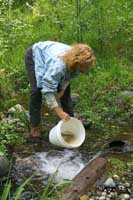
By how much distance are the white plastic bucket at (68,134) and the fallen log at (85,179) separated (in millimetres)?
327

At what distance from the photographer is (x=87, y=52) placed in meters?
4.36

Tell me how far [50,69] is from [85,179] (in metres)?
1.07

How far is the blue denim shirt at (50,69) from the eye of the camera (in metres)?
4.53

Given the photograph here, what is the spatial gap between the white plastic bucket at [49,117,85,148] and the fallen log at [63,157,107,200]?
1.07 feet

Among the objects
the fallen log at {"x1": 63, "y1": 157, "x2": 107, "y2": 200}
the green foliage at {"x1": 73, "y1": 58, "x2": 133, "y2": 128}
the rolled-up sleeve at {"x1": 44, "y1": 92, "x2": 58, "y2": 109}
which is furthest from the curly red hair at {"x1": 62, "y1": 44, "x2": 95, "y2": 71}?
the green foliage at {"x1": 73, "y1": 58, "x2": 133, "y2": 128}

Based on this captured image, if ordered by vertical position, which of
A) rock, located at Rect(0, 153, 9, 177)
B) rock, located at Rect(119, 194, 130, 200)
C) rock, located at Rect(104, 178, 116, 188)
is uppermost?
rock, located at Rect(0, 153, 9, 177)

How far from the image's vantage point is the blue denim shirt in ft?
14.9

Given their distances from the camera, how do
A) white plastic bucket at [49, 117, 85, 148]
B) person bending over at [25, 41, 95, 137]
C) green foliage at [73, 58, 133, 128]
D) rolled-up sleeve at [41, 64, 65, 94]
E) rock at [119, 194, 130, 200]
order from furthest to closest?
green foliage at [73, 58, 133, 128]
white plastic bucket at [49, 117, 85, 148]
rolled-up sleeve at [41, 64, 65, 94]
person bending over at [25, 41, 95, 137]
rock at [119, 194, 130, 200]

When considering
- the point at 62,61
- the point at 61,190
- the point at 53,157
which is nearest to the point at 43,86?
the point at 62,61

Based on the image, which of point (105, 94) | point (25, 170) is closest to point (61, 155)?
point (25, 170)

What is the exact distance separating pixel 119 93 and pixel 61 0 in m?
2.16

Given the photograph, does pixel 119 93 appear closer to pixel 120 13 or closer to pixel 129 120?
pixel 129 120

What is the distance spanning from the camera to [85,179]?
418cm

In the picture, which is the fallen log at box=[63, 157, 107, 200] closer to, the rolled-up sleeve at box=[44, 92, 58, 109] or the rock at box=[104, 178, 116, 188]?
the rock at box=[104, 178, 116, 188]
